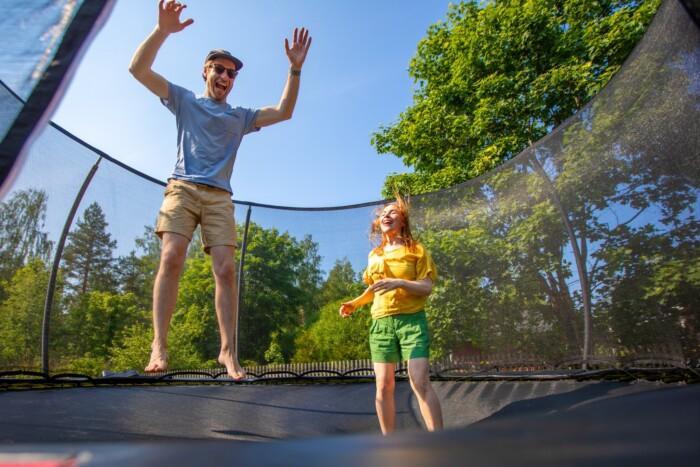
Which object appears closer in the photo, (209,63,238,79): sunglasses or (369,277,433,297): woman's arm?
(369,277,433,297): woman's arm

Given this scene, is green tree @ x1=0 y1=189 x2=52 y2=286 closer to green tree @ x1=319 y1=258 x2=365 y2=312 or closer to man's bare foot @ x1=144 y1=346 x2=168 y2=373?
man's bare foot @ x1=144 y1=346 x2=168 y2=373

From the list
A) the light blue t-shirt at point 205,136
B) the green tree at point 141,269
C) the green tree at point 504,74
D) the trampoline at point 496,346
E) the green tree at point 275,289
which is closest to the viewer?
the trampoline at point 496,346

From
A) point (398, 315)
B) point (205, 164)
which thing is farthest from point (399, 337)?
point (205, 164)

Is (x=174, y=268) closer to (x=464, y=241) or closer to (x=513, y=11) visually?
(x=464, y=241)

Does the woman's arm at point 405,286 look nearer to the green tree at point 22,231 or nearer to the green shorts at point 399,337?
the green shorts at point 399,337

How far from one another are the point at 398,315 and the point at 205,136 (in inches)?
36.1

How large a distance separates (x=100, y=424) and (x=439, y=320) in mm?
2123

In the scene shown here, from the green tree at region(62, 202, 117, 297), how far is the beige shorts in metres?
1.39

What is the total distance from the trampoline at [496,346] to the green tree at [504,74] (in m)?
3.74

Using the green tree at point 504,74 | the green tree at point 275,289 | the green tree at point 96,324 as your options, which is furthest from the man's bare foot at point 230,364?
the green tree at point 504,74

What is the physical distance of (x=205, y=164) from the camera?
1.69 meters

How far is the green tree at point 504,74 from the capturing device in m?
6.33

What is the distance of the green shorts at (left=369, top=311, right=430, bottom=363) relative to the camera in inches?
56.2

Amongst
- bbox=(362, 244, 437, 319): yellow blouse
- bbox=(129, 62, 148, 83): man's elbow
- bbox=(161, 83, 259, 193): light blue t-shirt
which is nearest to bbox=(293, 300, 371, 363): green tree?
bbox=(362, 244, 437, 319): yellow blouse
